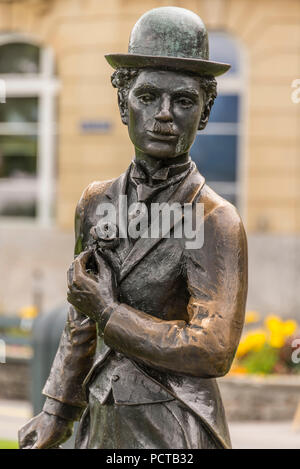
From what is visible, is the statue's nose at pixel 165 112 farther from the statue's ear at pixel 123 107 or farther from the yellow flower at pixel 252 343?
the yellow flower at pixel 252 343

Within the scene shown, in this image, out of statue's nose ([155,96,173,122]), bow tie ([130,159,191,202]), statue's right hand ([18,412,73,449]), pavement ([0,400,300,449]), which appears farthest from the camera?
pavement ([0,400,300,449])

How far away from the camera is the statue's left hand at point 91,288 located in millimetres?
2697

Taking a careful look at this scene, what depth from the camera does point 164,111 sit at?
2.70 m

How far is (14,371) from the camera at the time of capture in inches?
349

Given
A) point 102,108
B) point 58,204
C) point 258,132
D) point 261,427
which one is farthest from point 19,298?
point 261,427

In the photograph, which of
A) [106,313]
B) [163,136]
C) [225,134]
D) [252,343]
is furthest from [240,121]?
[106,313]

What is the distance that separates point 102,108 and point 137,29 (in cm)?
1127

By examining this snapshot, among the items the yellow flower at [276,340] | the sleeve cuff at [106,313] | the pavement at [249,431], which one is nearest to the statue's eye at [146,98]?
the sleeve cuff at [106,313]

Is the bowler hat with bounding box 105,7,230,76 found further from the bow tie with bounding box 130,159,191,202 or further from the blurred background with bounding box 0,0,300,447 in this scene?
the blurred background with bounding box 0,0,300,447

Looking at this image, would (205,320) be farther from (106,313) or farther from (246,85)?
(246,85)

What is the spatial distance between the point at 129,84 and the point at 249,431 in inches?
212

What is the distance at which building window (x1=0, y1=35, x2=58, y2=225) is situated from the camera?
49.5 feet

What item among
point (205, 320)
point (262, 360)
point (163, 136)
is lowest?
point (262, 360)

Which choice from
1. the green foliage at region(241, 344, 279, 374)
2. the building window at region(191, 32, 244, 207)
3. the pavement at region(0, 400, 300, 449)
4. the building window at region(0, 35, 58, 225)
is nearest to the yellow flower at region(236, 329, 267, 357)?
the green foliage at region(241, 344, 279, 374)
